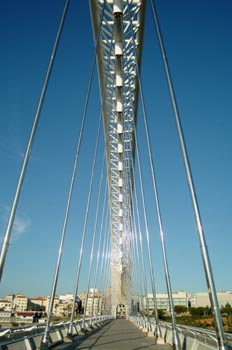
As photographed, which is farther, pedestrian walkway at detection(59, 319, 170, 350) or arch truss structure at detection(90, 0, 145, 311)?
arch truss structure at detection(90, 0, 145, 311)

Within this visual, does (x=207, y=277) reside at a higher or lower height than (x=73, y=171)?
lower

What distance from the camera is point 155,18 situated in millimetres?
11133

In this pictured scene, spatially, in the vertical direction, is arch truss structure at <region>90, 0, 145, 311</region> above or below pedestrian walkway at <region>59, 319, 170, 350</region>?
above

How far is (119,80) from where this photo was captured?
23.5 metres

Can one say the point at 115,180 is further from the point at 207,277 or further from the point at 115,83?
the point at 207,277

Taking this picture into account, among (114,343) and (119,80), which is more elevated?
(119,80)

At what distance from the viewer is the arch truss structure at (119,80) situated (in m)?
18.2

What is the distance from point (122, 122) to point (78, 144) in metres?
14.6

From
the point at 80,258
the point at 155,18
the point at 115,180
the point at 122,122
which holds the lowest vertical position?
the point at 80,258

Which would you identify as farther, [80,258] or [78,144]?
[80,258]

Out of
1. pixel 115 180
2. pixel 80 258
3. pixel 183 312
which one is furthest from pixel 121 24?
pixel 183 312

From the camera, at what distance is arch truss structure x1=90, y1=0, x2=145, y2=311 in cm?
1817

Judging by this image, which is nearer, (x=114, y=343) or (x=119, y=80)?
(x=114, y=343)

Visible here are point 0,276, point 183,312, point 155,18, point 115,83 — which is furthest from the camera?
point 183,312
